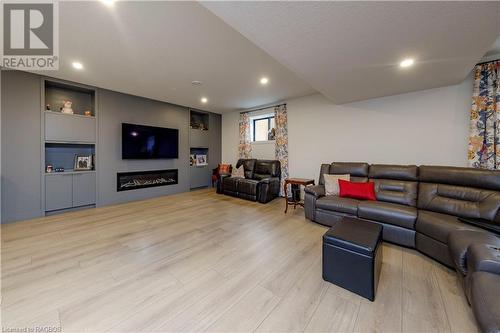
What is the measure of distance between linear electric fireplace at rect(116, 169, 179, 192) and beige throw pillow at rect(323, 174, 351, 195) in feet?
13.3

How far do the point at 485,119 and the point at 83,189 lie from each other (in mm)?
6823

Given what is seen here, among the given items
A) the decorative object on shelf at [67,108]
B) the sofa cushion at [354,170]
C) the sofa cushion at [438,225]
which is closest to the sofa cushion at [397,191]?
the sofa cushion at [354,170]

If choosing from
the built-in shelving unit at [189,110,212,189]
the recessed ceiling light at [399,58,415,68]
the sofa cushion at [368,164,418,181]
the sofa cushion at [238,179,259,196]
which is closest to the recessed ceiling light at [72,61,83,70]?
the built-in shelving unit at [189,110,212,189]

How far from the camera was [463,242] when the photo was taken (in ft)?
5.30

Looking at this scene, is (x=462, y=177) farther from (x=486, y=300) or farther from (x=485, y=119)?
(x=486, y=300)

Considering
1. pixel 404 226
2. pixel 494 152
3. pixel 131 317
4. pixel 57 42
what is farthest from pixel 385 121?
pixel 57 42

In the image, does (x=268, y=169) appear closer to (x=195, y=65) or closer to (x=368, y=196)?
(x=368, y=196)

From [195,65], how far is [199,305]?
3.01 m

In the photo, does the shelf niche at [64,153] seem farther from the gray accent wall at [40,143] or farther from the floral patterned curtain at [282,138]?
the floral patterned curtain at [282,138]

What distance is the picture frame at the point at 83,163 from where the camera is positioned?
12.8 feet

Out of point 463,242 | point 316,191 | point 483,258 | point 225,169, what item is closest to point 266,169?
point 225,169

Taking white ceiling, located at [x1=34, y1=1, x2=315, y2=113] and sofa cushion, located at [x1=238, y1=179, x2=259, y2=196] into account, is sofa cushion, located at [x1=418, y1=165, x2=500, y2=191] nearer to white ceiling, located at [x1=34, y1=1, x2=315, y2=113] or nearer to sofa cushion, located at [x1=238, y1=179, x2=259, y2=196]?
white ceiling, located at [x1=34, y1=1, x2=315, y2=113]

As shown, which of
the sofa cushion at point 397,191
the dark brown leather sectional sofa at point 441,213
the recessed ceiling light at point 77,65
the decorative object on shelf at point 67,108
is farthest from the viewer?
the decorative object on shelf at point 67,108

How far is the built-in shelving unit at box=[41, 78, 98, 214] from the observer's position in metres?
3.46
